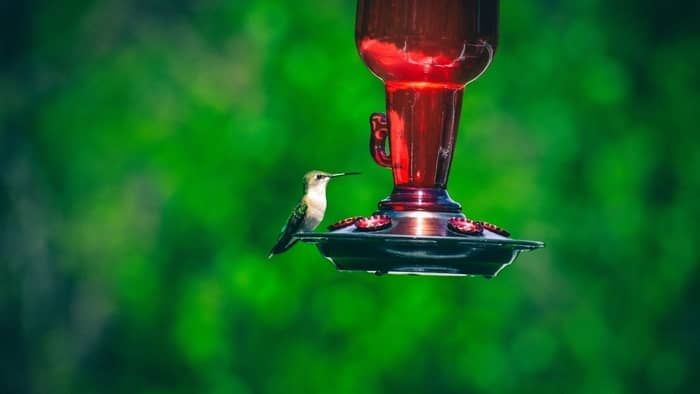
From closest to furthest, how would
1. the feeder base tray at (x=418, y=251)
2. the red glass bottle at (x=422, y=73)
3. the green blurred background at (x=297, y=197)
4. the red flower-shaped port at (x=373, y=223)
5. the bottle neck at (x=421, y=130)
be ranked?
the feeder base tray at (x=418, y=251)
the red flower-shaped port at (x=373, y=223)
the red glass bottle at (x=422, y=73)
the bottle neck at (x=421, y=130)
the green blurred background at (x=297, y=197)

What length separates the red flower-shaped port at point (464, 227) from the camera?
17.1 ft

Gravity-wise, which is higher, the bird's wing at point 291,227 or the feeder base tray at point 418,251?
the feeder base tray at point 418,251

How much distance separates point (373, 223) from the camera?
211 inches

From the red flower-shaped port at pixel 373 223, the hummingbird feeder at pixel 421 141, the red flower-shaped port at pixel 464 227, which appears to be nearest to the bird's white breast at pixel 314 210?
the hummingbird feeder at pixel 421 141

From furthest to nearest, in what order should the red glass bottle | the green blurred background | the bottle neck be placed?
the green blurred background, the bottle neck, the red glass bottle

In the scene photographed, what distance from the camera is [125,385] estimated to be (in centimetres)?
1834

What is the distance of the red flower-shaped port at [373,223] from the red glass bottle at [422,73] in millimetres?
161

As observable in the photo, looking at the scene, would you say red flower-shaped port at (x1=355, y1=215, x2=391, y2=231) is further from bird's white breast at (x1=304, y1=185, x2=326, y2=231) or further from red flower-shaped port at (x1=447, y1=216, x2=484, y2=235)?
bird's white breast at (x1=304, y1=185, x2=326, y2=231)

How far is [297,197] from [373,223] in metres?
11.4

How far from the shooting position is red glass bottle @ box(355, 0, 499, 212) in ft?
18.1

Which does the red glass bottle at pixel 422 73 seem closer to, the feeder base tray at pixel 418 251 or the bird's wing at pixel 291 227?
the feeder base tray at pixel 418 251

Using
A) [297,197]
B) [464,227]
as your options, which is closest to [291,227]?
[464,227]

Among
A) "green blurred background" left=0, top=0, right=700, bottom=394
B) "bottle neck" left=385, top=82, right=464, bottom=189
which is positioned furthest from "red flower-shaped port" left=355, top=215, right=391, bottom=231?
"green blurred background" left=0, top=0, right=700, bottom=394

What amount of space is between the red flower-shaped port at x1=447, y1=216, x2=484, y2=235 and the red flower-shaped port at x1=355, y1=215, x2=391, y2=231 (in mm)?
197
